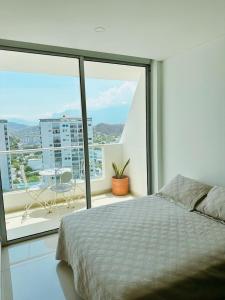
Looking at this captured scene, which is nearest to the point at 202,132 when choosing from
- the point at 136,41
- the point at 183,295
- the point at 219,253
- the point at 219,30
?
the point at 219,30

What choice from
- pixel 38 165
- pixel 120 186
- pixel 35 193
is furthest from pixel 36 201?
pixel 120 186

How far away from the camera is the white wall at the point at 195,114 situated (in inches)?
106

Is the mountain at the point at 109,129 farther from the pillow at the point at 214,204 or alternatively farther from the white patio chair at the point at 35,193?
the pillow at the point at 214,204

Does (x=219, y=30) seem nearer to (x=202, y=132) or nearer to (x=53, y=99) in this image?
(x=202, y=132)

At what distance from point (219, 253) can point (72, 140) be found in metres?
2.86

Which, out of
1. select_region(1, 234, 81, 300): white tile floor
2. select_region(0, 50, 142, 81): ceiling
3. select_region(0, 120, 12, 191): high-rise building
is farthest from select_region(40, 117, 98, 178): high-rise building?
select_region(1, 234, 81, 300): white tile floor

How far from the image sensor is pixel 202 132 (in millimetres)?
2918

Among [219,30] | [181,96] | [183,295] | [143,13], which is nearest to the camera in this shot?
[183,295]

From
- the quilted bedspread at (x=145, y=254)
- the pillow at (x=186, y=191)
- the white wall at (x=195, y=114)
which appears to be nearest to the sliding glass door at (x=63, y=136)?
the white wall at (x=195, y=114)

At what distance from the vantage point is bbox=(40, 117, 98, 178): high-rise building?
3.59 metres

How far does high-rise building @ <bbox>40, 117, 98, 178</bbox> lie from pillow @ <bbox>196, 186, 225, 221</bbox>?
1.92 m

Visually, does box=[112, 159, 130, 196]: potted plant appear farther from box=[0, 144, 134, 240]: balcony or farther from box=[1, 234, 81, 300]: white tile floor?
box=[1, 234, 81, 300]: white tile floor

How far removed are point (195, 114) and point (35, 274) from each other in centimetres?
266

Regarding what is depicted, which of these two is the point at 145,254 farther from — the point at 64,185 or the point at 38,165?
the point at 38,165
